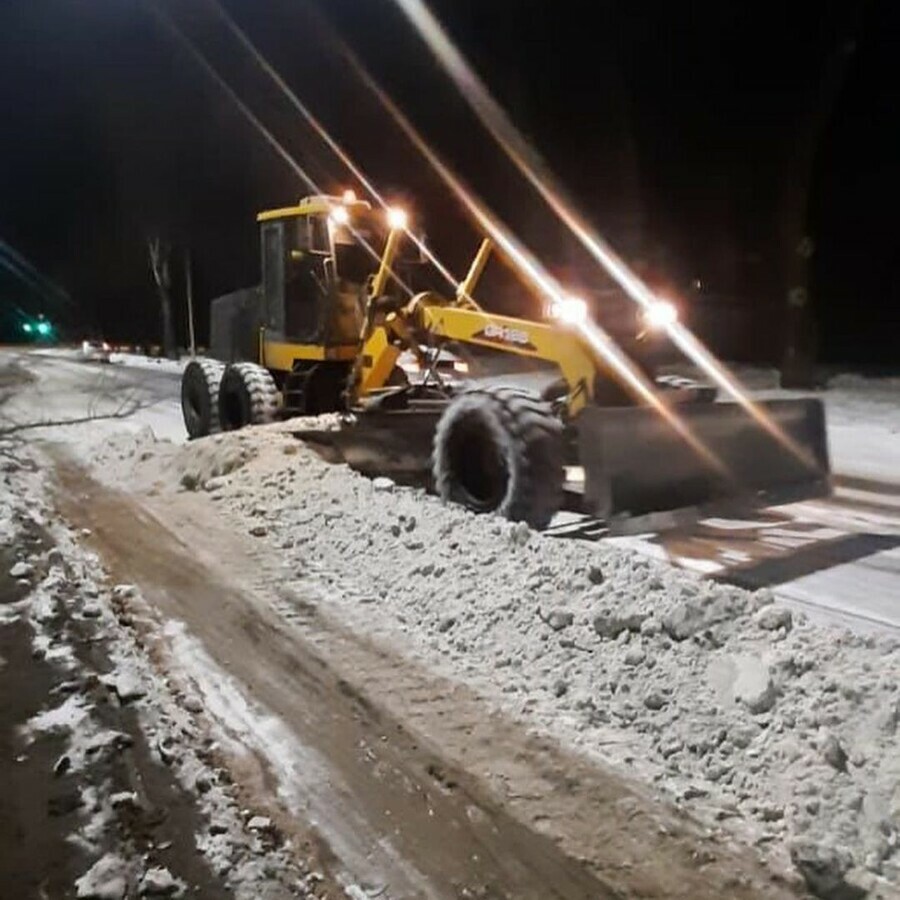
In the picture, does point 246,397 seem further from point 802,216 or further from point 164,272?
point 164,272

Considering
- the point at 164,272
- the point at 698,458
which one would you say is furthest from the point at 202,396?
the point at 164,272

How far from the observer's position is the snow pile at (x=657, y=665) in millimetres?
3898

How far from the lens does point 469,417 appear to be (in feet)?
27.2

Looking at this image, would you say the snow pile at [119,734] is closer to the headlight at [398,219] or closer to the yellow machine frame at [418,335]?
the yellow machine frame at [418,335]

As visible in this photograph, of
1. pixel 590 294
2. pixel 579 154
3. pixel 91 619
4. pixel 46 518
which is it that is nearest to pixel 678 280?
pixel 579 154

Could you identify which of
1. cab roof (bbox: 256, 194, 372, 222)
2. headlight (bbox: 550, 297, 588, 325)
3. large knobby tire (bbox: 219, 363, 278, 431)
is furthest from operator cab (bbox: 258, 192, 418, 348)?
headlight (bbox: 550, 297, 588, 325)

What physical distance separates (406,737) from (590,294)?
17.8 ft

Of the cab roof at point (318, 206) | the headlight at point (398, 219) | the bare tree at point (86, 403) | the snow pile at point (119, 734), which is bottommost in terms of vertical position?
the bare tree at point (86, 403)

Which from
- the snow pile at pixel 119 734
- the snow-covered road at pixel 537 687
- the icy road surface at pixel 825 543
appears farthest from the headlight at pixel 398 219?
the snow pile at pixel 119 734

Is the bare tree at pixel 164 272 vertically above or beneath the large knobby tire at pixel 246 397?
above

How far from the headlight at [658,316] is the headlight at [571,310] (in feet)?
1.86

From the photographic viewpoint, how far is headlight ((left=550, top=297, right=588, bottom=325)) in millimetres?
8266

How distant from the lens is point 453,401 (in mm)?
8609

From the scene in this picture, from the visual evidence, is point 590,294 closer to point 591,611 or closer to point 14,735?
point 591,611
